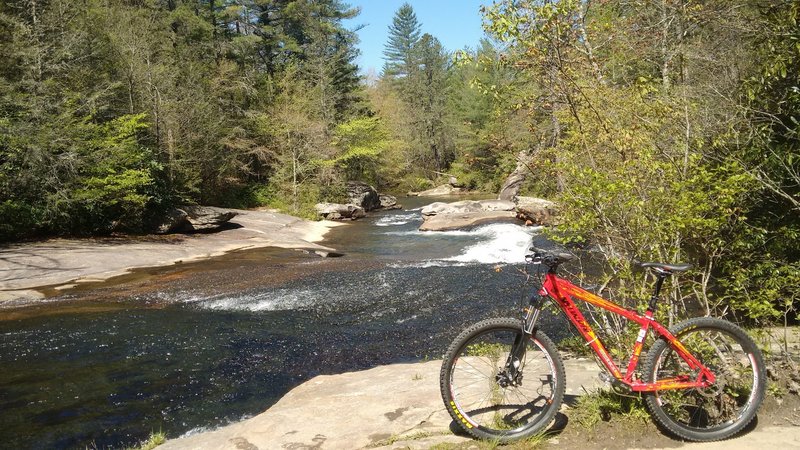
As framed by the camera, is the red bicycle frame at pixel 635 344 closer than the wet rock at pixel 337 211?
Yes

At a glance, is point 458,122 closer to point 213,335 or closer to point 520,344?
point 213,335

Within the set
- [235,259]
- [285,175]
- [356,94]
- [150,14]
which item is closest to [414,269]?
[235,259]

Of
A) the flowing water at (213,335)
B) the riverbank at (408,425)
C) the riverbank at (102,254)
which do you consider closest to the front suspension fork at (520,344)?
the riverbank at (408,425)

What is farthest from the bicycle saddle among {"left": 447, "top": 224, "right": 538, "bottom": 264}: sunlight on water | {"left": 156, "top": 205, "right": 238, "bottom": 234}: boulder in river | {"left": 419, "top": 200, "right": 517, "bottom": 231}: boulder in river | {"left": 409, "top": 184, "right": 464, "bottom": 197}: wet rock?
{"left": 409, "top": 184, "right": 464, "bottom": 197}: wet rock

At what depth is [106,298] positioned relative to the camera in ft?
36.6

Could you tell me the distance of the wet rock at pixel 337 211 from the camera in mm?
29453

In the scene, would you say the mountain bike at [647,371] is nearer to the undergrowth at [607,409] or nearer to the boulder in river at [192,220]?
the undergrowth at [607,409]

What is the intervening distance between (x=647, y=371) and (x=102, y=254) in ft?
51.0

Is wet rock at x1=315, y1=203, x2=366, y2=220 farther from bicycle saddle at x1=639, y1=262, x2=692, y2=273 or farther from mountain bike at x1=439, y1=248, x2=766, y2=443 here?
bicycle saddle at x1=639, y1=262, x2=692, y2=273

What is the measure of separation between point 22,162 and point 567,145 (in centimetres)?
1804

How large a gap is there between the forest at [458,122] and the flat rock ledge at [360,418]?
5.60ft

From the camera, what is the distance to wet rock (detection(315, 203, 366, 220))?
2945cm

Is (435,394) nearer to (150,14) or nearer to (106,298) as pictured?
(106,298)

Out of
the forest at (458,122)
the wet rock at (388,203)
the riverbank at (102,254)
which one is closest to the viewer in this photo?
the forest at (458,122)
